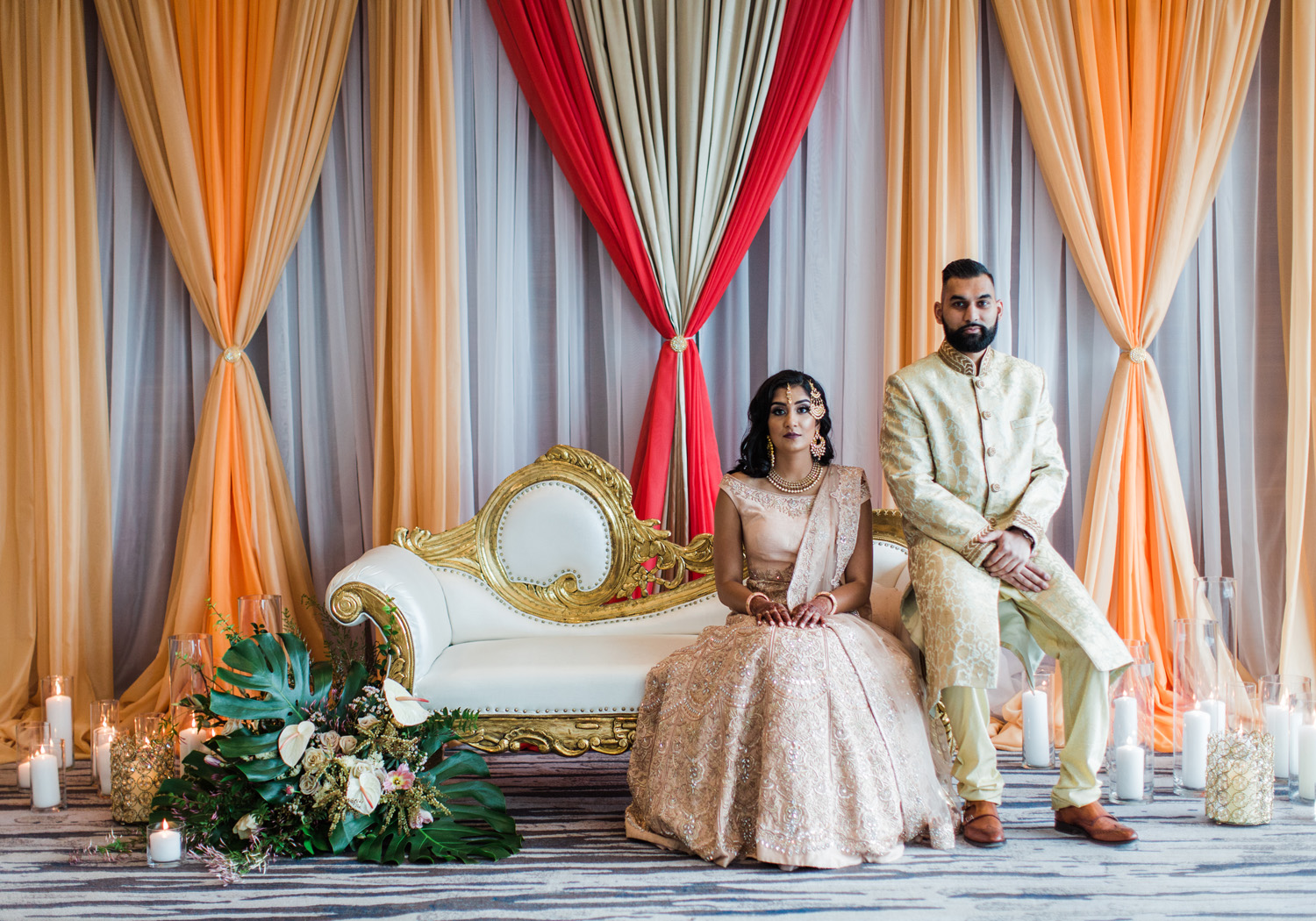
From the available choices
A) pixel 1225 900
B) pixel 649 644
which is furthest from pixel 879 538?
pixel 1225 900

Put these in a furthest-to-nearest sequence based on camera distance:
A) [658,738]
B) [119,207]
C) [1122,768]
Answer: [119,207]
[1122,768]
[658,738]

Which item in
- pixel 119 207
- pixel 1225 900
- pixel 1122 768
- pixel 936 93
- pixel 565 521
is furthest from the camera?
pixel 119 207

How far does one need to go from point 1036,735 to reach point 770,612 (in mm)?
1110

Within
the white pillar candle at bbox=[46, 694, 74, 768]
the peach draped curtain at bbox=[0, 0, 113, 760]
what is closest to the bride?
the white pillar candle at bbox=[46, 694, 74, 768]

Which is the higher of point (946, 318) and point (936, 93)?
point (936, 93)

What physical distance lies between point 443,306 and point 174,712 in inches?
66.4

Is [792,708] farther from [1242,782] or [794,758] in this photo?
[1242,782]

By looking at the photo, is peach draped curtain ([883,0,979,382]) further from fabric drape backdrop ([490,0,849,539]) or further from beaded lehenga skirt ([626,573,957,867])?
beaded lehenga skirt ([626,573,957,867])

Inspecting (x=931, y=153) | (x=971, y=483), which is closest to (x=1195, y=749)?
(x=971, y=483)

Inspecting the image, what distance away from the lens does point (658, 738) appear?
2.62 metres

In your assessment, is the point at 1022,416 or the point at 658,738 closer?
the point at 658,738

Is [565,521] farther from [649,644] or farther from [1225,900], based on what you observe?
[1225,900]

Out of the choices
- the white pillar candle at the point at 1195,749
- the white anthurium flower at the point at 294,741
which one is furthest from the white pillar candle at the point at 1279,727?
the white anthurium flower at the point at 294,741

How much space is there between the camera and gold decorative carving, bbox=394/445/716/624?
132 inches
